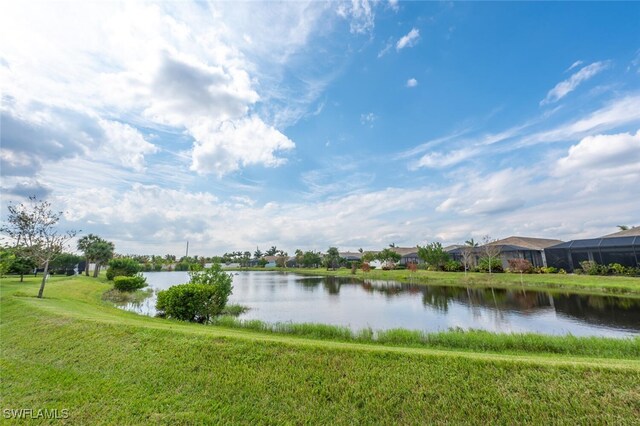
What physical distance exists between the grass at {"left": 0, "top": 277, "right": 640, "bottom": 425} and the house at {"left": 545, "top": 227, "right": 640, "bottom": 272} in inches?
1507

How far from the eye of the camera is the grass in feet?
16.1

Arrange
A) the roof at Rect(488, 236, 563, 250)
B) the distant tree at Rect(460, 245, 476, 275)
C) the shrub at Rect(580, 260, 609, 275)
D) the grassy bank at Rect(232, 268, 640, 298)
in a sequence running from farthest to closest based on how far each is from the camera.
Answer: the roof at Rect(488, 236, 563, 250), the distant tree at Rect(460, 245, 476, 275), the shrub at Rect(580, 260, 609, 275), the grassy bank at Rect(232, 268, 640, 298)

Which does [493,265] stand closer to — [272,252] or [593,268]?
[593,268]

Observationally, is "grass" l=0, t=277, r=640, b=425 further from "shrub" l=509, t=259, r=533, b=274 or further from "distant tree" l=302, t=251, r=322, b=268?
"distant tree" l=302, t=251, r=322, b=268

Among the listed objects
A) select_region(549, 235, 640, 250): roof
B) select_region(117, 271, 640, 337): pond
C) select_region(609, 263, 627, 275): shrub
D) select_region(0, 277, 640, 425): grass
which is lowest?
select_region(117, 271, 640, 337): pond

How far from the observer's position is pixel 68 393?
18.5 feet

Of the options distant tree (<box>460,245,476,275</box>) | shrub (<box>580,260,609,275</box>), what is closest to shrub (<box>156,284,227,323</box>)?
shrub (<box>580,260,609,275</box>)

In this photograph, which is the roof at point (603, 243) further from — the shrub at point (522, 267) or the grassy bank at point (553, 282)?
the shrub at point (522, 267)

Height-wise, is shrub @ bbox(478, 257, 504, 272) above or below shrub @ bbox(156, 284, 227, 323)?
above

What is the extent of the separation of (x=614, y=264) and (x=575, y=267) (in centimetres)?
712

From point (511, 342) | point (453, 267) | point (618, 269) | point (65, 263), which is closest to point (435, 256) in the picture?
point (453, 267)

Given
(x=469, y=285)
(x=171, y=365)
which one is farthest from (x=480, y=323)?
(x=469, y=285)

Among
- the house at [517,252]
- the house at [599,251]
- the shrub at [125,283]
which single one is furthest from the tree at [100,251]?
the house at [599,251]

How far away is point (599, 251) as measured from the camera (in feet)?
116
